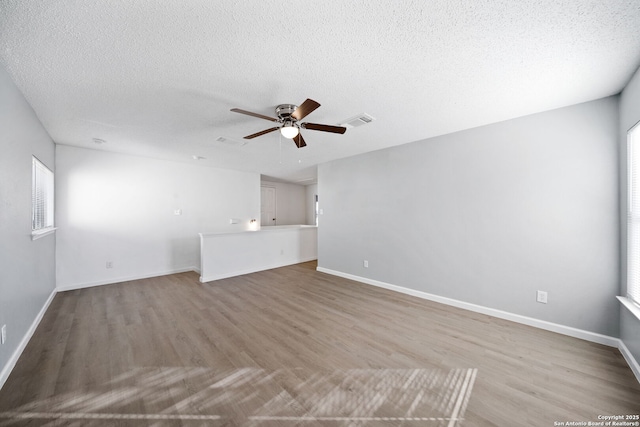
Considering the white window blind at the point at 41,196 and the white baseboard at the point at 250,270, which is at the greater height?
the white window blind at the point at 41,196

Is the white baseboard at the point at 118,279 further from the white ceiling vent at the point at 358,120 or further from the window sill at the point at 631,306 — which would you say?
the window sill at the point at 631,306

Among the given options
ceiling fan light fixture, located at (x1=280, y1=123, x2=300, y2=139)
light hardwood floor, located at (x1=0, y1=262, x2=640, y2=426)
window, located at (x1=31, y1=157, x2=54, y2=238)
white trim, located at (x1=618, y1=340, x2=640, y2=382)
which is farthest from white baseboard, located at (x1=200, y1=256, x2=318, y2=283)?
white trim, located at (x1=618, y1=340, x2=640, y2=382)

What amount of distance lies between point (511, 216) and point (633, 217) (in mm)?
886

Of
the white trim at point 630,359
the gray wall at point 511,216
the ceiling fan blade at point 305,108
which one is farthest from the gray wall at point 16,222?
the white trim at point 630,359

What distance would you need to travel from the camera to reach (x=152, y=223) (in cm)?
478

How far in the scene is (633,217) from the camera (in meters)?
2.05

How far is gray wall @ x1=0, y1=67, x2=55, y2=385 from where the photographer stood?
1.84 metres

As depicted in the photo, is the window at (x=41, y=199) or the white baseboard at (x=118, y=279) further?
the white baseboard at (x=118, y=279)

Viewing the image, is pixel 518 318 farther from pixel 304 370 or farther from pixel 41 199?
pixel 41 199

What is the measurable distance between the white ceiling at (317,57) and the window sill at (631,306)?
1.93 metres

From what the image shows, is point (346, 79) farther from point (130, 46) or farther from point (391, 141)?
point (391, 141)

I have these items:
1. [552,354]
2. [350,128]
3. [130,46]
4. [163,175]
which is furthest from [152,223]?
[552,354]

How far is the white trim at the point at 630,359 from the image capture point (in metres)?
1.82

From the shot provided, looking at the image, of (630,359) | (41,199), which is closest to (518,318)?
(630,359)
